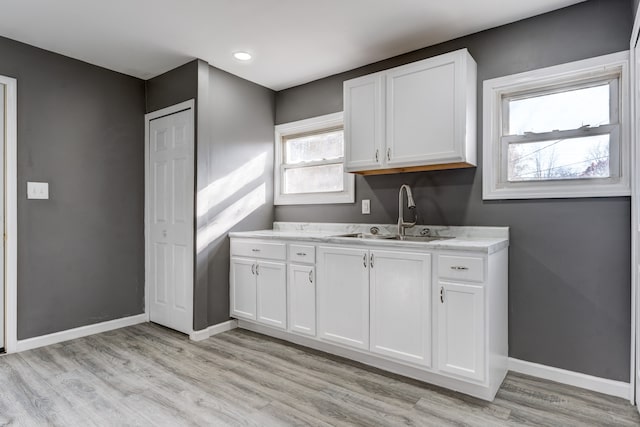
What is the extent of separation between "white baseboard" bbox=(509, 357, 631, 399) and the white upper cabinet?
1.46 metres

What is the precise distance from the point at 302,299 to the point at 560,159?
6.94 feet

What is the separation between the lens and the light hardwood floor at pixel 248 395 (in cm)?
198

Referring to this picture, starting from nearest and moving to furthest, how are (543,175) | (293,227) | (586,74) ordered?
(586,74) → (543,175) → (293,227)

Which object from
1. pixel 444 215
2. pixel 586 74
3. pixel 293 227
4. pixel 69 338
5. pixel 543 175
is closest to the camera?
pixel 586 74

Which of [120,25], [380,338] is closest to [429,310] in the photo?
[380,338]

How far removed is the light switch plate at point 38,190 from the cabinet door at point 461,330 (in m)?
3.22

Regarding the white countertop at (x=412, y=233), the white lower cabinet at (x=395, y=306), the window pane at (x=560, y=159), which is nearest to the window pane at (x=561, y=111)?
the window pane at (x=560, y=159)

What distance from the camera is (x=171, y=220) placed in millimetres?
3490

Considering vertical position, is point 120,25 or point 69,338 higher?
point 120,25

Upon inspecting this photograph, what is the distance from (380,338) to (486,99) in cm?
190

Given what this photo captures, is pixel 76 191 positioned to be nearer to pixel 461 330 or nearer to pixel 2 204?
pixel 2 204

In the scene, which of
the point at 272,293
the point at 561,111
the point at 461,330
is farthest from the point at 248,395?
the point at 561,111

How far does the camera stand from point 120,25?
267cm

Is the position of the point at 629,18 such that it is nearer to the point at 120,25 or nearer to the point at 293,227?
the point at 293,227
